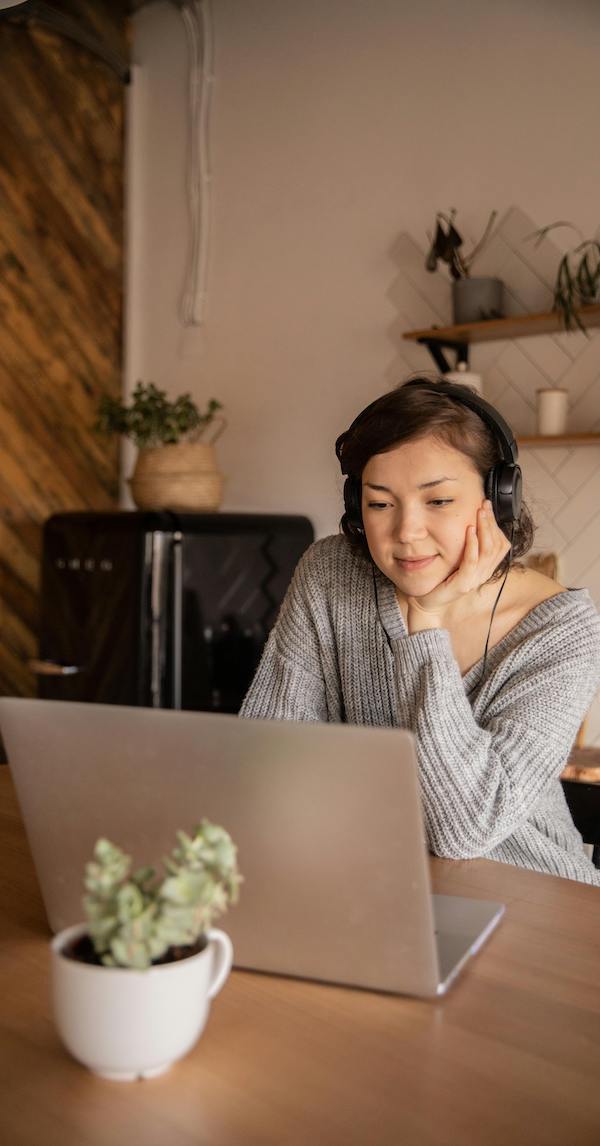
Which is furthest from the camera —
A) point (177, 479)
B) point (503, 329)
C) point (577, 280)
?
point (177, 479)

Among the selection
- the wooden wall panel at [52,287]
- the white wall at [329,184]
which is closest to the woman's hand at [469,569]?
the white wall at [329,184]

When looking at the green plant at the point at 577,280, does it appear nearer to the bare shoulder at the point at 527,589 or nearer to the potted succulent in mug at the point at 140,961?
the bare shoulder at the point at 527,589

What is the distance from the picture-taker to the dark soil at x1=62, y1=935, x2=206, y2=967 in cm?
68

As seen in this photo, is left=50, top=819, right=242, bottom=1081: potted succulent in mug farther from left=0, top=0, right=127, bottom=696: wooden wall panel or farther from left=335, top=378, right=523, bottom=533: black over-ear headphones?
left=0, top=0, right=127, bottom=696: wooden wall panel

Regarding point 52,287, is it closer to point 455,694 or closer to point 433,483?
point 433,483

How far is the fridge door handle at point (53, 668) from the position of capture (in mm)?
3262

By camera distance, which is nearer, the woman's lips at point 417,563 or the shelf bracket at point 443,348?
the woman's lips at point 417,563

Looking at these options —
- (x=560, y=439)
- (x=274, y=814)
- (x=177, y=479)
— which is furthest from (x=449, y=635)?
(x=177, y=479)

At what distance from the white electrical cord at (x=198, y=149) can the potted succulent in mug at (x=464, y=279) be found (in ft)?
3.37

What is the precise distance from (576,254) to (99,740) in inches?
89.8

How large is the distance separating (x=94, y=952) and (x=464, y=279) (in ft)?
8.22

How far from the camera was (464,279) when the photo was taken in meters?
2.91

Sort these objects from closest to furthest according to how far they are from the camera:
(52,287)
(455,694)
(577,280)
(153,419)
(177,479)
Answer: (455,694) < (577,280) < (177,479) < (153,419) < (52,287)

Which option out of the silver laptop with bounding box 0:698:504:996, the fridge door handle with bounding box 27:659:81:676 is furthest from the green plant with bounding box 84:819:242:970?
the fridge door handle with bounding box 27:659:81:676
